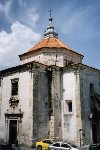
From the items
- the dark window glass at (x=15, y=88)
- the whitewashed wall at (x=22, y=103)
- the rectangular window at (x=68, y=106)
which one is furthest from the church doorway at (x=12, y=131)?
the rectangular window at (x=68, y=106)

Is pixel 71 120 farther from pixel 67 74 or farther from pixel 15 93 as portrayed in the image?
pixel 15 93

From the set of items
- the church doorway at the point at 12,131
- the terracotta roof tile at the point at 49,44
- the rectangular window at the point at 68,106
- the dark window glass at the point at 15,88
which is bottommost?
the church doorway at the point at 12,131

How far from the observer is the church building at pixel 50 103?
79.9ft

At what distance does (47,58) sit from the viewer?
28.7 meters

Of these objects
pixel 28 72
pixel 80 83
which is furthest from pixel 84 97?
pixel 28 72

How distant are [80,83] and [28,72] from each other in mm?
5783

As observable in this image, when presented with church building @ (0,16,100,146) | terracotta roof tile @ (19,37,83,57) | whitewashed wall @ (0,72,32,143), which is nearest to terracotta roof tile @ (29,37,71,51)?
terracotta roof tile @ (19,37,83,57)

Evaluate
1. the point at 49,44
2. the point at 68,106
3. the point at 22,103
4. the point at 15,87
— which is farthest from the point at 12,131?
the point at 49,44

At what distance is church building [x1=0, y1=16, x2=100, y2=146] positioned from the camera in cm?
2436

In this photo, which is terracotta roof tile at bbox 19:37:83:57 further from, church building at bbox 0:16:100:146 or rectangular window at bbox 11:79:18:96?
rectangular window at bbox 11:79:18:96

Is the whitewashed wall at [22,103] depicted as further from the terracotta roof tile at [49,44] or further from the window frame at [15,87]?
the terracotta roof tile at [49,44]

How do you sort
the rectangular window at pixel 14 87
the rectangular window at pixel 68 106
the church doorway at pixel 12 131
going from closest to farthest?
the rectangular window at pixel 68 106 → the church doorway at pixel 12 131 → the rectangular window at pixel 14 87

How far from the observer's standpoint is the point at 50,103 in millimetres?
25953

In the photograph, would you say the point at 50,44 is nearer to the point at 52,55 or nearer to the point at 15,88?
the point at 52,55
